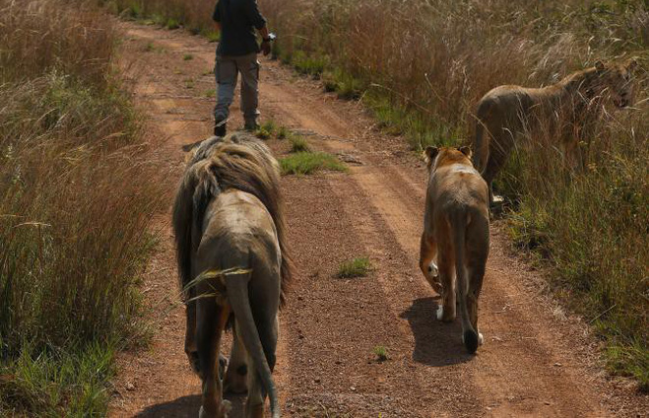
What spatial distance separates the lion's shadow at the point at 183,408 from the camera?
5.69 metres

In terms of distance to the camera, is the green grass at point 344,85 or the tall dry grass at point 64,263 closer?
the tall dry grass at point 64,263

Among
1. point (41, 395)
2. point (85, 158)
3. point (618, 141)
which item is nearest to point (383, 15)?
point (618, 141)

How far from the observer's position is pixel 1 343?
5504mm

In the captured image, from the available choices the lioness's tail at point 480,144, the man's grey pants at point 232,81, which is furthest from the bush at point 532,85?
the man's grey pants at point 232,81

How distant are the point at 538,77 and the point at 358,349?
242 inches

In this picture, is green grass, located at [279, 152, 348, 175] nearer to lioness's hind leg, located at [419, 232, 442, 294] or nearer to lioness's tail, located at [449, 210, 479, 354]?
lioness's hind leg, located at [419, 232, 442, 294]

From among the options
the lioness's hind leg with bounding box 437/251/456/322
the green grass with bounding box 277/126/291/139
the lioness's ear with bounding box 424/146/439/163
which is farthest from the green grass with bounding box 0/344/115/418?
the green grass with bounding box 277/126/291/139

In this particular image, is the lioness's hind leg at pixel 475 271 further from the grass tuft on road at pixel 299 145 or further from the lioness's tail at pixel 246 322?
the grass tuft on road at pixel 299 145

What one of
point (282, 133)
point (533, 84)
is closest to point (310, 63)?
point (282, 133)

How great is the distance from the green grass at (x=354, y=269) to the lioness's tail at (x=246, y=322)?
11.4 ft

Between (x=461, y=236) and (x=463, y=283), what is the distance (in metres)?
0.31

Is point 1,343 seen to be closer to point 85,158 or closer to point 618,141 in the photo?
point 85,158

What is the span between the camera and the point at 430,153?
7832mm

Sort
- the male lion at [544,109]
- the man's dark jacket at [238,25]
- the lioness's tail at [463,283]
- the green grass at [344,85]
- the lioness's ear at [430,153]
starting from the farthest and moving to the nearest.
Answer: the green grass at [344,85]
the man's dark jacket at [238,25]
the male lion at [544,109]
the lioness's ear at [430,153]
the lioness's tail at [463,283]
